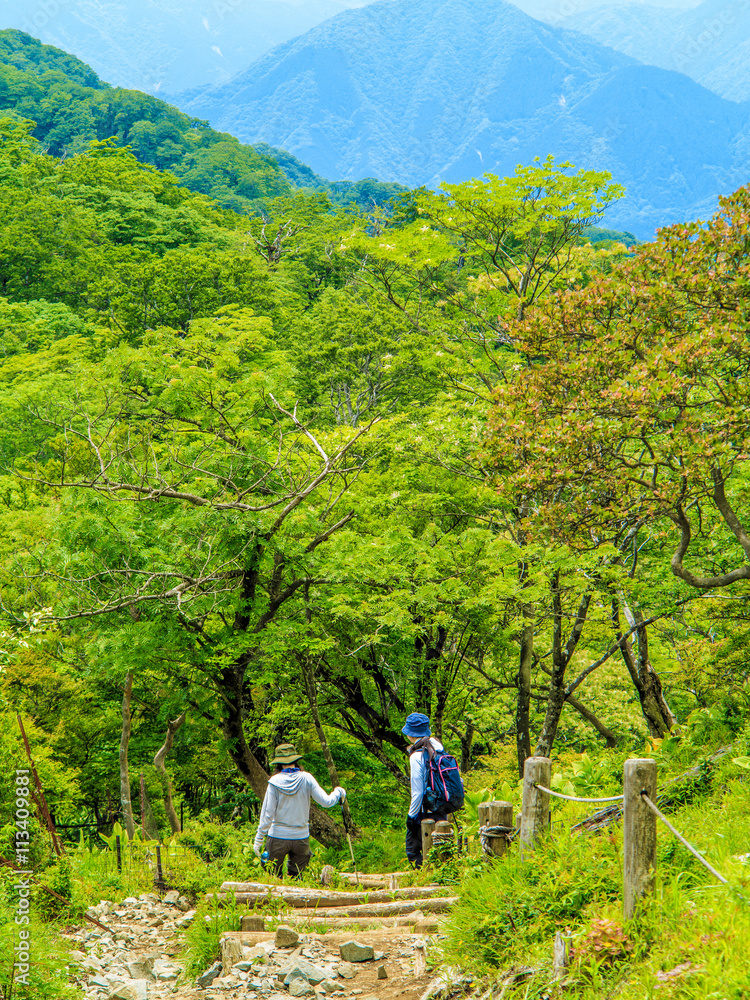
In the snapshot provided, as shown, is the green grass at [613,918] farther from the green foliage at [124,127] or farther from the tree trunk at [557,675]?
the green foliage at [124,127]

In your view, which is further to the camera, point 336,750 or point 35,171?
point 35,171

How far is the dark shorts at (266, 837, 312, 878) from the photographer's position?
24.1 ft

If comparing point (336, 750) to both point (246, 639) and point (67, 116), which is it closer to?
point (246, 639)

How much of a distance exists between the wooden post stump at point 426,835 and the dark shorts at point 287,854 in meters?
1.14

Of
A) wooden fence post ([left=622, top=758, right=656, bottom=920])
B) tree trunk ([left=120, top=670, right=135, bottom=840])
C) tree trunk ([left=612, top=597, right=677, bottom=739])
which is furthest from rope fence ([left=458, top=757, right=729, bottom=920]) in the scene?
tree trunk ([left=120, top=670, right=135, bottom=840])

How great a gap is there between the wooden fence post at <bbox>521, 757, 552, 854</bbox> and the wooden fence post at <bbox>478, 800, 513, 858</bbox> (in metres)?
0.55

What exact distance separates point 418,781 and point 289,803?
127 centimetres

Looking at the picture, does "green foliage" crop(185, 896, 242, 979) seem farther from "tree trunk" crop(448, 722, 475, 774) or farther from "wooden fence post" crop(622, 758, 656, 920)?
"tree trunk" crop(448, 722, 475, 774)

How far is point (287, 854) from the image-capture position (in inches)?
291

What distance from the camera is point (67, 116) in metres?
73.6

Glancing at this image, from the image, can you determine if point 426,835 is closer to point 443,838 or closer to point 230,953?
point 443,838

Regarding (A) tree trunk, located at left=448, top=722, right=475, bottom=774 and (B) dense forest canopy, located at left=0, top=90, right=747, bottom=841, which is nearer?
(B) dense forest canopy, located at left=0, top=90, right=747, bottom=841

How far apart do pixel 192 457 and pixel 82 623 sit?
3.22m

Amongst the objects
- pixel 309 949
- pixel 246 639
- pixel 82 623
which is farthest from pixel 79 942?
pixel 82 623
